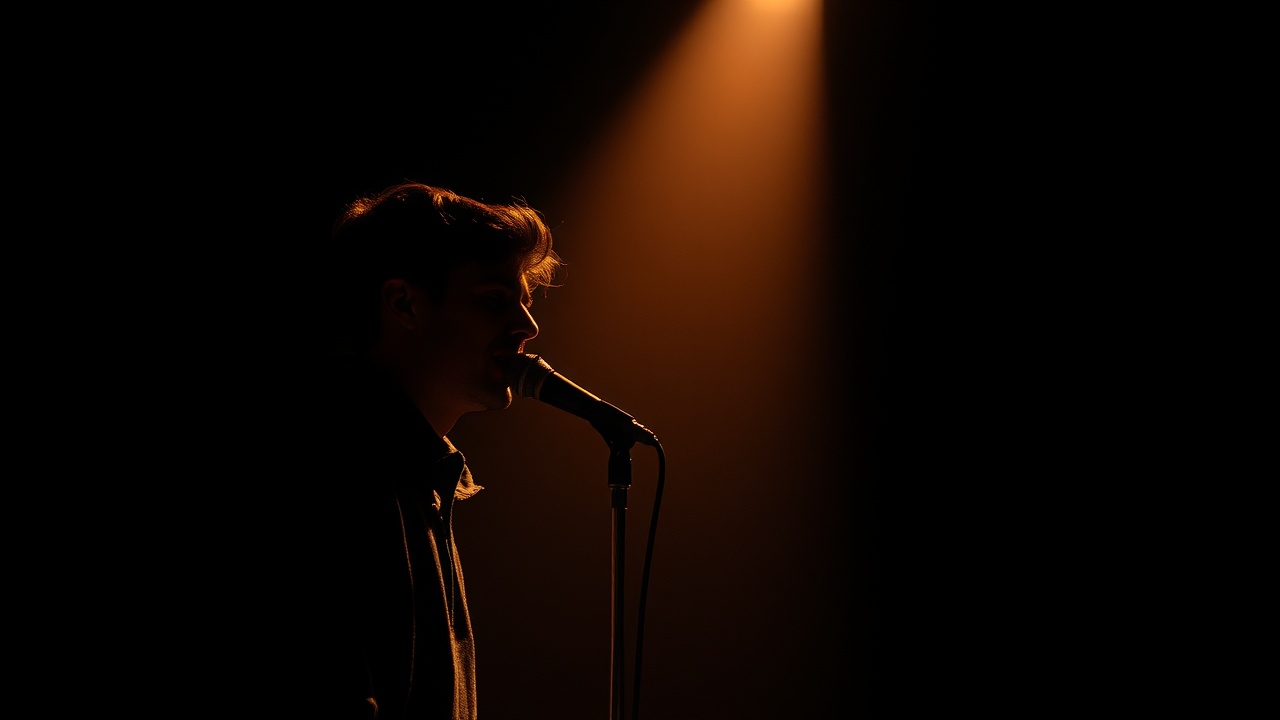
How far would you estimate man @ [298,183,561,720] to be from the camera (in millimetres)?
1095

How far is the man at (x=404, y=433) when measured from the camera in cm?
109

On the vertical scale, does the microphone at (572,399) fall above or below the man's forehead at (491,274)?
below

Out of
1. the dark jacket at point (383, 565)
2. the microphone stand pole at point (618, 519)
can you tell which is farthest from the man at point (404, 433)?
the microphone stand pole at point (618, 519)

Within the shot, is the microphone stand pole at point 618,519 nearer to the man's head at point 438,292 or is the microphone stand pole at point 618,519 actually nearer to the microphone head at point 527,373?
the microphone head at point 527,373

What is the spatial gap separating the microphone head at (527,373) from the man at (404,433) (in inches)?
1.4

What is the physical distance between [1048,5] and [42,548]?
2.53 meters

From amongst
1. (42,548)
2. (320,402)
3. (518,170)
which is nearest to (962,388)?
(518,170)

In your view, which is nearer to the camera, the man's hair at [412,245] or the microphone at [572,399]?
the microphone at [572,399]

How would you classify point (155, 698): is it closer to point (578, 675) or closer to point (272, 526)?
point (272, 526)

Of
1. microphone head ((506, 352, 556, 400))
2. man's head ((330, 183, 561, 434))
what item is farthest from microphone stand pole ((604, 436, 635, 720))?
man's head ((330, 183, 561, 434))

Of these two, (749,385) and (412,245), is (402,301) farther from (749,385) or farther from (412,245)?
(749,385)

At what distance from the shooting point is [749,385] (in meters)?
1.96

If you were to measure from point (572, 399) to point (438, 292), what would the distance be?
1.05ft

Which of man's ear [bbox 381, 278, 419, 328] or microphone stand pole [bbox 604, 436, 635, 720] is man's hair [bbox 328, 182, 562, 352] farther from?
microphone stand pole [bbox 604, 436, 635, 720]
